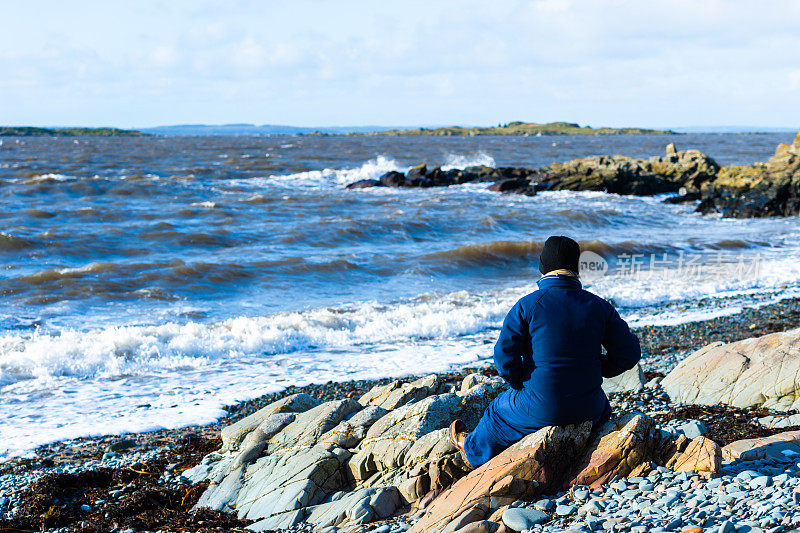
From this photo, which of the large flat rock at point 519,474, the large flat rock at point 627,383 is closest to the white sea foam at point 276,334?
the large flat rock at point 627,383

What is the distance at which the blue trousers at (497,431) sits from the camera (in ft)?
15.3

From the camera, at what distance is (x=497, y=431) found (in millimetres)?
4746

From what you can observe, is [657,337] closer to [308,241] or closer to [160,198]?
[308,241]

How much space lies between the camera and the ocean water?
9.84 metres

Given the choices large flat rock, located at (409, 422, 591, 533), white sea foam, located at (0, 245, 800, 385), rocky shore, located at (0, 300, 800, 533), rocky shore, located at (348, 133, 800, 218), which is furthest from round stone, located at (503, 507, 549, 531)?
rocky shore, located at (348, 133, 800, 218)

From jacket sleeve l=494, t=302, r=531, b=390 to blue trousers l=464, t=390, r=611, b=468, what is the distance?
1.16 feet

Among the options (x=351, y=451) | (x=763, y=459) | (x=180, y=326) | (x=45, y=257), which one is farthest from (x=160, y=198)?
(x=763, y=459)

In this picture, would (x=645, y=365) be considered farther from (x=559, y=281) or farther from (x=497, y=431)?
(x=559, y=281)

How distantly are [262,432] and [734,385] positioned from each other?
5242 millimetres

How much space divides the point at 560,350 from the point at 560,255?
635mm

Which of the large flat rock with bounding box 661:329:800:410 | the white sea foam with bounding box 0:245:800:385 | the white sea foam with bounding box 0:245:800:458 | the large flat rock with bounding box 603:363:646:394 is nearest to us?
the large flat rock with bounding box 661:329:800:410

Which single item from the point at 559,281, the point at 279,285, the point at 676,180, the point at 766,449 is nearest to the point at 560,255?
the point at 559,281

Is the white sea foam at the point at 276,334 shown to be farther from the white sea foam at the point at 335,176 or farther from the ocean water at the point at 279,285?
the white sea foam at the point at 335,176

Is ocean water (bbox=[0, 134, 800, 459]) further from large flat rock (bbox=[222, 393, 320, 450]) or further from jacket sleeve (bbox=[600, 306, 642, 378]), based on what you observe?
jacket sleeve (bbox=[600, 306, 642, 378])
